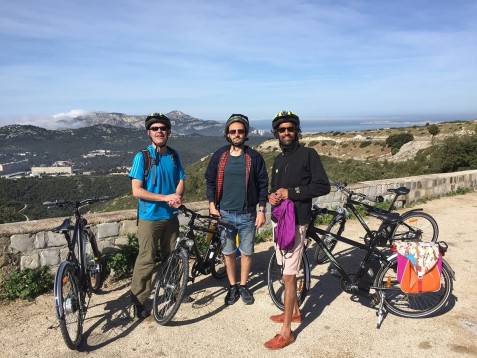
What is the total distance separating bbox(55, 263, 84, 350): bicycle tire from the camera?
282 centimetres

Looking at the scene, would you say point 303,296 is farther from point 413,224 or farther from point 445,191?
point 445,191

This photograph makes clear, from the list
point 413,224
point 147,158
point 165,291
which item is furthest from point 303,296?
Result: point 413,224

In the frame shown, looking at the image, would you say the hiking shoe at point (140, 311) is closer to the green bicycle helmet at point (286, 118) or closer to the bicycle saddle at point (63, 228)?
the bicycle saddle at point (63, 228)

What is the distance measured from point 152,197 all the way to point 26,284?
2058 mm

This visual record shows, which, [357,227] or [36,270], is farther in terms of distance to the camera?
[357,227]

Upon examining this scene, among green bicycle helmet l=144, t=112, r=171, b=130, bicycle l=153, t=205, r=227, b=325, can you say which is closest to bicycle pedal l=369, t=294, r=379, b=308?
bicycle l=153, t=205, r=227, b=325

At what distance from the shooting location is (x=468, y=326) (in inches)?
134

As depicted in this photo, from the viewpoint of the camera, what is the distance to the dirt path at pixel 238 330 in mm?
3066

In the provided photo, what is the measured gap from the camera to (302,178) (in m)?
3.05

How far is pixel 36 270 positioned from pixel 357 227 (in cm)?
526

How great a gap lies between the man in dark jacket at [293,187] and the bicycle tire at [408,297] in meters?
1.04

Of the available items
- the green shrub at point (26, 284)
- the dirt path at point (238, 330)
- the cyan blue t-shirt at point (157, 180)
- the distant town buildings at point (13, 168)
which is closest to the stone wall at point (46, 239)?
the green shrub at point (26, 284)

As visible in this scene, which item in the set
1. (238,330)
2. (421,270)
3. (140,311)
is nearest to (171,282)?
(140,311)

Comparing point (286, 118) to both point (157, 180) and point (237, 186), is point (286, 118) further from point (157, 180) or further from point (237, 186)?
point (157, 180)
